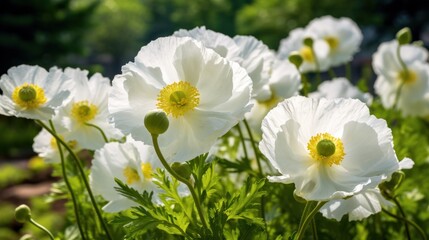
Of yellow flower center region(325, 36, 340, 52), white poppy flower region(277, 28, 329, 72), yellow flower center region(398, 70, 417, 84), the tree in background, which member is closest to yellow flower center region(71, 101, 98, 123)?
white poppy flower region(277, 28, 329, 72)

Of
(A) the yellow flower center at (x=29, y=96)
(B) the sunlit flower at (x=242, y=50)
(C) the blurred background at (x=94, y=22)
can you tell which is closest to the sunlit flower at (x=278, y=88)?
(B) the sunlit flower at (x=242, y=50)

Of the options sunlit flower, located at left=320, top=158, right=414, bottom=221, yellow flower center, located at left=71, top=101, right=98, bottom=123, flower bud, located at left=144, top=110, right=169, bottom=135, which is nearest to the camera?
flower bud, located at left=144, top=110, right=169, bottom=135

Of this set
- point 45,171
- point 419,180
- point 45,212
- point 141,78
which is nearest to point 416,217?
point 419,180

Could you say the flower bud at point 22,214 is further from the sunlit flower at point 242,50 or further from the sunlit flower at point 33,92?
the sunlit flower at point 242,50

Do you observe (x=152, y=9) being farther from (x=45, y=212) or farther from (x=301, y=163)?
(x=301, y=163)

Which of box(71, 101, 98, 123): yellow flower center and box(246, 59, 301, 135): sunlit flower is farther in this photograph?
box(246, 59, 301, 135): sunlit flower

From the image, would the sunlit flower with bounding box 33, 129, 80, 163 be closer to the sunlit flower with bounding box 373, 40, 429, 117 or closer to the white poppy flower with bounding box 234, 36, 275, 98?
the white poppy flower with bounding box 234, 36, 275, 98
